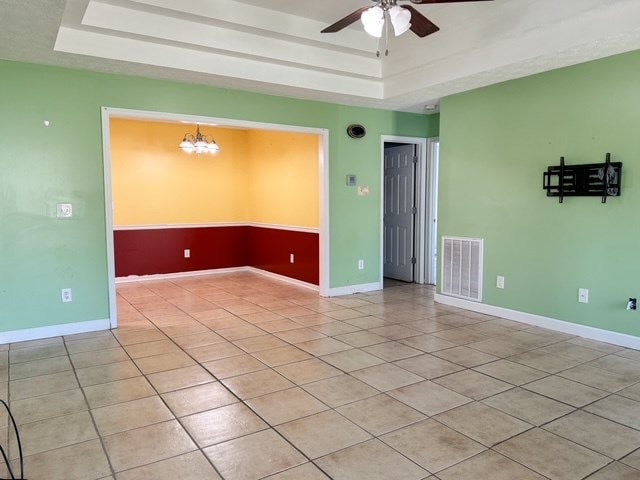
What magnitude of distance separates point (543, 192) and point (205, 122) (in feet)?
11.5

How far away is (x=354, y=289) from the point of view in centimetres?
594

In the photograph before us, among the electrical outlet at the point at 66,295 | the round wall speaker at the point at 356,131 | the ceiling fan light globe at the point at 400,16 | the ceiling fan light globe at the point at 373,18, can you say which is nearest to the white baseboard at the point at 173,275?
the electrical outlet at the point at 66,295

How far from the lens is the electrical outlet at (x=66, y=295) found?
416cm

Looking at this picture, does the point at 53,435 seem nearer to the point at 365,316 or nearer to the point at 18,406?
the point at 18,406

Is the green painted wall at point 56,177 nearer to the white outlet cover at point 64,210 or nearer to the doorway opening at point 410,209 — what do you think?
the white outlet cover at point 64,210

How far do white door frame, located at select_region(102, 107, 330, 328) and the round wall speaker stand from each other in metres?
0.33

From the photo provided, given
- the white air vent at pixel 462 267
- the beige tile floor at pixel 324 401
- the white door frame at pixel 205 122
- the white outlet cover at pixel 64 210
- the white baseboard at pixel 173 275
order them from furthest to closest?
the white baseboard at pixel 173 275 < the white air vent at pixel 462 267 < the white door frame at pixel 205 122 < the white outlet cover at pixel 64 210 < the beige tile floor at pixel 324 401

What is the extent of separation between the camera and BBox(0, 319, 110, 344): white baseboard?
3961 mm

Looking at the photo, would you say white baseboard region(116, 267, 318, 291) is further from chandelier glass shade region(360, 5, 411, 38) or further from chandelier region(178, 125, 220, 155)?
chandelier glass shade region(360, 5, 411, 38)

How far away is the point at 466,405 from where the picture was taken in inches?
106

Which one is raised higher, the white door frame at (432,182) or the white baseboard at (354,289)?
the white door frame at (432,182)

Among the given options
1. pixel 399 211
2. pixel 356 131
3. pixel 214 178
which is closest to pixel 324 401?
pixel 356 131

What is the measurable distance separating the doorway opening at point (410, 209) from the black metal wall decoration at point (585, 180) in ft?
7.20

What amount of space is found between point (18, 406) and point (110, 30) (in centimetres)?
291
